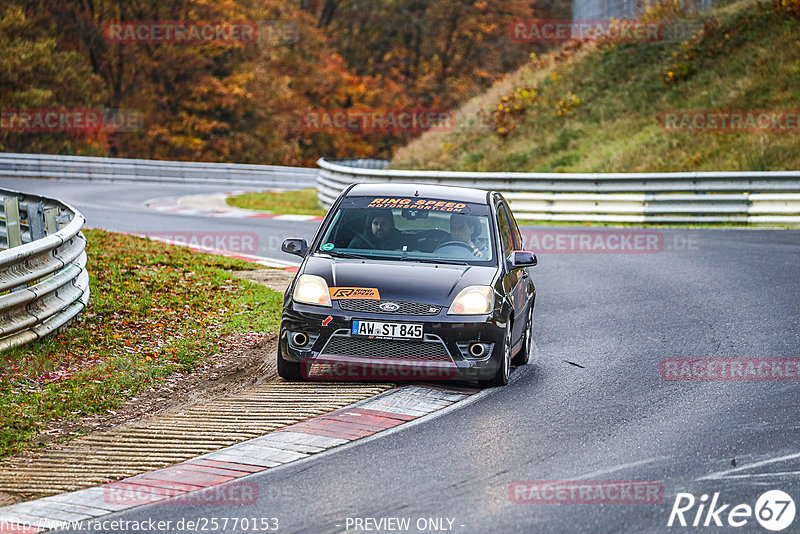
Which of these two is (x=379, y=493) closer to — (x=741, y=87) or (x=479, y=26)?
(x=741, y=87)

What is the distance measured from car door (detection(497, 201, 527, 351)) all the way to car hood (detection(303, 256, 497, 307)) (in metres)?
0.31

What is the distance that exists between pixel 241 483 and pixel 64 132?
48.1 m

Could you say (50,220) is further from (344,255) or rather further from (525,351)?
(525,351)

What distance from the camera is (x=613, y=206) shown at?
2328 centimetres

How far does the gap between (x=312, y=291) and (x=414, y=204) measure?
157cm

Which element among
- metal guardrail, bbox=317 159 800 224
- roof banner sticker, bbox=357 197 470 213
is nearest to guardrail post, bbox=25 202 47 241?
roof banner sticker, bbox=357 197 470 213

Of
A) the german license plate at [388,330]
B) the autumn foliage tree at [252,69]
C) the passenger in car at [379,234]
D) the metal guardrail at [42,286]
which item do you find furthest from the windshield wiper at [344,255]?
the autumn foliage tree at [252,69]

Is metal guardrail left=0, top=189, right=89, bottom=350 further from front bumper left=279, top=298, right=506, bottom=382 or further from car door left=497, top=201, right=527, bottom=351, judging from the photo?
car door left=497, top=201, right=527, bottom=351

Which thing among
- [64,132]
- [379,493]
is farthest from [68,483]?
[64,132]

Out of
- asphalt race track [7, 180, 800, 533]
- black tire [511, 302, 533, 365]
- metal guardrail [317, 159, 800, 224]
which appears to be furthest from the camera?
metal guardrail [317, 159, 800, 224]

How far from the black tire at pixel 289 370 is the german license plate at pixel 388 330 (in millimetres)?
692

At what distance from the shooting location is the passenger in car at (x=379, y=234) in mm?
9359

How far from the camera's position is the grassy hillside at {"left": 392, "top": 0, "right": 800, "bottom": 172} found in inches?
1133

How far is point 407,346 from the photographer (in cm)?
830
